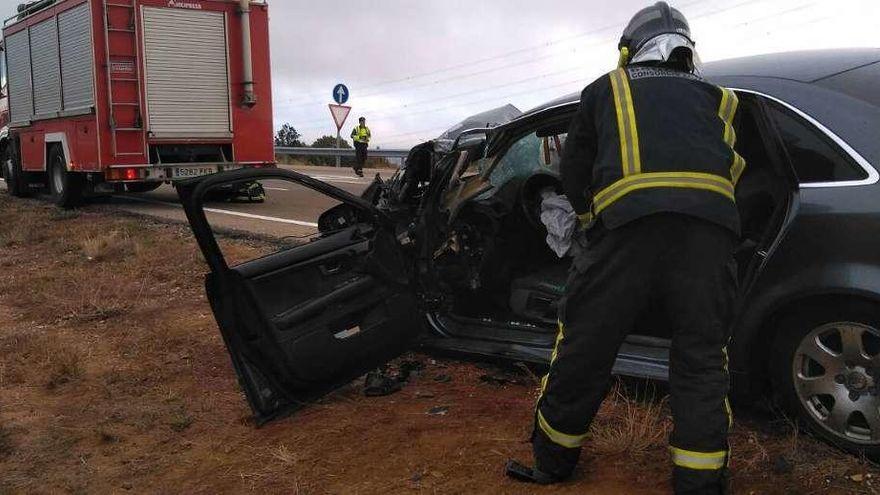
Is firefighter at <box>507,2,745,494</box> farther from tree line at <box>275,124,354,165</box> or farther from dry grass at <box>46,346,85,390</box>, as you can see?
tree line at <box>275,124,354,165</box>

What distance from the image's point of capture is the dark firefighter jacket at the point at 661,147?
87.6 inches

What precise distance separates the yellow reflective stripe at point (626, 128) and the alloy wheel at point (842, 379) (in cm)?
95

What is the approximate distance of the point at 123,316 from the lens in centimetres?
505

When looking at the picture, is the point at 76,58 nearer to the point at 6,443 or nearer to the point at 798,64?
the point at 6,443

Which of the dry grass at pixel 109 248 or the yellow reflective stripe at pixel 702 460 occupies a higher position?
the dry grass at pixel 109 248

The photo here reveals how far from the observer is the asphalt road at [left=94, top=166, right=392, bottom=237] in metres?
8.29

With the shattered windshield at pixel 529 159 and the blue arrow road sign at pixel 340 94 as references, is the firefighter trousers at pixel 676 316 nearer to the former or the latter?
the shattered windshield at pixel 529 159

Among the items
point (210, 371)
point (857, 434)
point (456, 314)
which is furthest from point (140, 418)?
point (857, 434)

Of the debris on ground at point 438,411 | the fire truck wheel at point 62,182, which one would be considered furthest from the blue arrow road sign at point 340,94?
the debris on ground at point 438,411

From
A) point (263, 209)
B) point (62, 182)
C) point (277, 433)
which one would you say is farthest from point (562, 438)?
point (62, 182)

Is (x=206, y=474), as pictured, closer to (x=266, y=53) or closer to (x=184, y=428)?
(x=184, y=428)

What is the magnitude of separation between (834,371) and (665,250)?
82 centimetres

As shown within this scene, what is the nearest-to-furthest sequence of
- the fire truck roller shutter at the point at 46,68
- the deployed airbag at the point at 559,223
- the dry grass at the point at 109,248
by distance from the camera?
the deployed airbag at the point at 559,223 < the dry grass at the point at 109,248 < the fire truck roller shutter at the point at 46,68

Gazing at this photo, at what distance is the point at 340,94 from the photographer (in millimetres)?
20562
